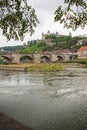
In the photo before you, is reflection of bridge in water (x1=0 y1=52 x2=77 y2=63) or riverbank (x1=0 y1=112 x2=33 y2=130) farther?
reflection of bridge in water (x1=0 y1=52 x2=77 y2=63)

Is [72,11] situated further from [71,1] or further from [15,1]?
[15,1]

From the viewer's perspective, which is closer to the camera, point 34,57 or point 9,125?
point 9,125

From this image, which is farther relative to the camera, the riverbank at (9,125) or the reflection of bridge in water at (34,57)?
the reflection of bridge in water at (34,57)

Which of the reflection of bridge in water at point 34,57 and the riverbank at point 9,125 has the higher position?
the reflection of bridge in water at point 34,57

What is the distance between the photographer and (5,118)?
16453 millimetres

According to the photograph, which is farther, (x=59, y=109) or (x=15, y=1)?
(x=59, y=109)

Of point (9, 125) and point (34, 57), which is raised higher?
point (34, 57)

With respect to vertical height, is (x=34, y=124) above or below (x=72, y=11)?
below

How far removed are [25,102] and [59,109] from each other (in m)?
4.62

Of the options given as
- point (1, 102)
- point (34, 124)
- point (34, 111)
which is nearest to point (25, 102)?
point (1, 102)

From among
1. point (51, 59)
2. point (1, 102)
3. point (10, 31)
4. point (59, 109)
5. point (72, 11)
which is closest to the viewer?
point (72, 11)

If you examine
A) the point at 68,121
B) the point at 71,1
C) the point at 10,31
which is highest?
the point at 71,1

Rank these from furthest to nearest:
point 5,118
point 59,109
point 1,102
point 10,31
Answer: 1. point 1,102
2. point 59,109
3. point 10,31
4. point 5,118

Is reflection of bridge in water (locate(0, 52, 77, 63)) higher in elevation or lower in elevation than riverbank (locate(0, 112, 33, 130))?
higher
